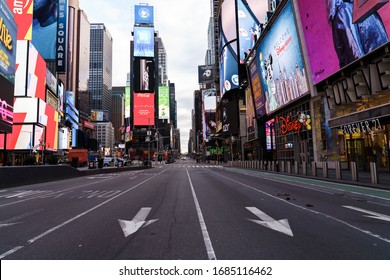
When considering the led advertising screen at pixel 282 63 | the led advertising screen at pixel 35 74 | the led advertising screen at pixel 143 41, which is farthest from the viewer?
the led advertising screen at pixel 143 41

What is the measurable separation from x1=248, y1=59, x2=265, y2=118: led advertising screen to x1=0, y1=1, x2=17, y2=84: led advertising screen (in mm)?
40789

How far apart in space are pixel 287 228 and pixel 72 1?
179 metres

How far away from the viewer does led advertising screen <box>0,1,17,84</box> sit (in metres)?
44.1

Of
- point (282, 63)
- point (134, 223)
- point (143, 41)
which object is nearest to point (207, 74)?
point (143, 41)

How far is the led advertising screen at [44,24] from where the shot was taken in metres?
97.6

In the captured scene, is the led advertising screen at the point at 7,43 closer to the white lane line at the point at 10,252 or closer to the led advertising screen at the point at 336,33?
the led advertising screen at the point at 336,33

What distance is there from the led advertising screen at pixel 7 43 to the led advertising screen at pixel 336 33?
139ft

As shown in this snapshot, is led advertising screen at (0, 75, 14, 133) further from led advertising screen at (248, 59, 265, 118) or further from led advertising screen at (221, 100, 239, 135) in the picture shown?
led advertising screen at (221, 100, 239, 135)

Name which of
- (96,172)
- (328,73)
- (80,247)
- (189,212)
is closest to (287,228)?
(189,212)

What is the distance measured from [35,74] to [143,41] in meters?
93.6

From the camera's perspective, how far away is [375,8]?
21.1 meters

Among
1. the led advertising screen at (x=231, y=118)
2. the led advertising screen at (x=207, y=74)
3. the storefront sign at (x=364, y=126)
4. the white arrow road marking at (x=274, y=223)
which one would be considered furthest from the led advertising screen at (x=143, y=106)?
the white arrow road marking at (x=274, y=223)

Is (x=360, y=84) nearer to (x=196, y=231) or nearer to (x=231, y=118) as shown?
(x=196, y=231)

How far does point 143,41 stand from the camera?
160m
